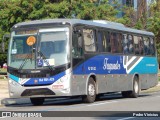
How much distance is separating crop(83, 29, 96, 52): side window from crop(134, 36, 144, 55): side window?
5.58 meters

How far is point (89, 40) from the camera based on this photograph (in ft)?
79.4

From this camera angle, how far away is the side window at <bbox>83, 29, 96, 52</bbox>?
23.8 meters

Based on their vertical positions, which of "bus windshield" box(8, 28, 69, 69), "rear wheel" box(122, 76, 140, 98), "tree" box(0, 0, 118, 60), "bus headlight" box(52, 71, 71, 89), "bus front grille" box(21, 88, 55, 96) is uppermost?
"tree" box(0, 0, 118, 60)

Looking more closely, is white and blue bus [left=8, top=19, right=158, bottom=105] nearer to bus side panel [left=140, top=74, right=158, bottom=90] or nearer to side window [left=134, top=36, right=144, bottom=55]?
side window [left=134, top=36, right=144, bottom=55]

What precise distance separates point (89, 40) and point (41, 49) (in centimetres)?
256

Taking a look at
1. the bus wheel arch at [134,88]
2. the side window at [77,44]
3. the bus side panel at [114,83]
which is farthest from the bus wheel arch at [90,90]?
the bus wheel arch at [134,88]

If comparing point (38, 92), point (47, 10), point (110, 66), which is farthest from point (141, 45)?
point (47, 10)

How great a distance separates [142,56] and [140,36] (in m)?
1.10

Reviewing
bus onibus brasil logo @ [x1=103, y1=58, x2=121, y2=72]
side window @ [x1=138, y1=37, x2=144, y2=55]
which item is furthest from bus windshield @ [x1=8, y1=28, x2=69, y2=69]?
side window @ [x1=138, y1=37, x2=144, y2=55]

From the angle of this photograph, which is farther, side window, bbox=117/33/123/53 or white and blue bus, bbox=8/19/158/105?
side window, bbox=117/33/123/53

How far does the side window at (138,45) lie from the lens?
29.9 m

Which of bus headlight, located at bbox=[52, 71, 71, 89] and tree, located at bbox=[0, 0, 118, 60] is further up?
tree, located at bbox=[0, 0, 118, 60]

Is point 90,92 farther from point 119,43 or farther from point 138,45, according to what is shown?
point 138,45

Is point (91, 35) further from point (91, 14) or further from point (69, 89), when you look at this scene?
point (91, 14)
